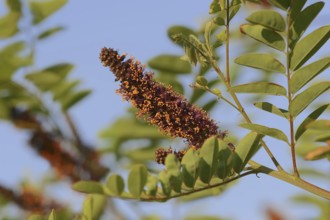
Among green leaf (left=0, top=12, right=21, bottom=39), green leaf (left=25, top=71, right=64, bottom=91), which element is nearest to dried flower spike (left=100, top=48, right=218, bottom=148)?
green leaf (left=25, top=71, right=64, bottom=91)

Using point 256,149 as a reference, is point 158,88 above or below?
above

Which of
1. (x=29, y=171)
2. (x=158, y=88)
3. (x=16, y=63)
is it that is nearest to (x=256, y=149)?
(x=158, y=88)

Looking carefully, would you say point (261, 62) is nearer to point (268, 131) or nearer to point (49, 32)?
point (268, 131)

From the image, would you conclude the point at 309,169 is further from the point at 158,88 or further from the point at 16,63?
the point at 158,88

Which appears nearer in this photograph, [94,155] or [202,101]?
[202,101]

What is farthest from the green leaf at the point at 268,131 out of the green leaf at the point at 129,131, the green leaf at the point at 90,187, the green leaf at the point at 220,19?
the green leaf at the point at 129,131

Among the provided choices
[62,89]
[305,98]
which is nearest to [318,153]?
[305,98]
